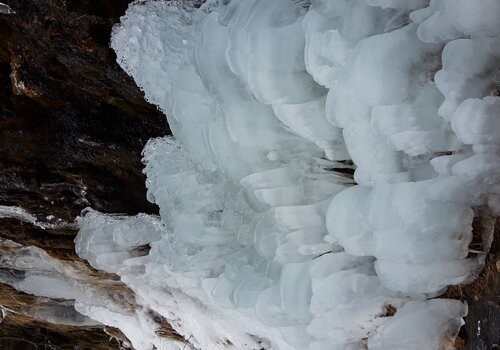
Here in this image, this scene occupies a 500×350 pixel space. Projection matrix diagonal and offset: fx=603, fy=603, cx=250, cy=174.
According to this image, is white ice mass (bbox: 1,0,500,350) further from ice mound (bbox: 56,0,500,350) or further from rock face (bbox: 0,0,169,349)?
rock face (bbox: 0,0,169,349)

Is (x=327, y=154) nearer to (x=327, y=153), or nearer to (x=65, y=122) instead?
(x=327, y=153)

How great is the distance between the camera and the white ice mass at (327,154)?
1388 millimetres

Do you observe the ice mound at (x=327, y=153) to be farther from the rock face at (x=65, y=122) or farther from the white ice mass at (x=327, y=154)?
the rock face at (x=65, y=122)

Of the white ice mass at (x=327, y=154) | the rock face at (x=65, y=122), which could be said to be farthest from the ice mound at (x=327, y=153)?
the rock face at (x=65, y=122)

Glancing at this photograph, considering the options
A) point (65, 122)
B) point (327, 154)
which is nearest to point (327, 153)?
point (327, 154)

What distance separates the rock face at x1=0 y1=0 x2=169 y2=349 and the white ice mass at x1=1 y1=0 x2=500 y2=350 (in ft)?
A: 0.47

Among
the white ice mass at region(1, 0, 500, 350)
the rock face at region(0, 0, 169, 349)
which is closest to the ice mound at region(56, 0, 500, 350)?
the white ice mass at region(1, 0, 500, 350)

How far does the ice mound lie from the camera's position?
1388 mm

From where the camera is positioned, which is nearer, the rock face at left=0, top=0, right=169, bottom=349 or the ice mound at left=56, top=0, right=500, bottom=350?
the ice mound at left=56, top=0, right=500, bottom=350

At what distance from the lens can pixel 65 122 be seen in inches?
117

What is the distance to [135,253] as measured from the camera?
3.40 m

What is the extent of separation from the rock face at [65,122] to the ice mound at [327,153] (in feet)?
0.52

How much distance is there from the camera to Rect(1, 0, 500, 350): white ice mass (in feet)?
4.55

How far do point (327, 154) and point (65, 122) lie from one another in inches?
63.6
